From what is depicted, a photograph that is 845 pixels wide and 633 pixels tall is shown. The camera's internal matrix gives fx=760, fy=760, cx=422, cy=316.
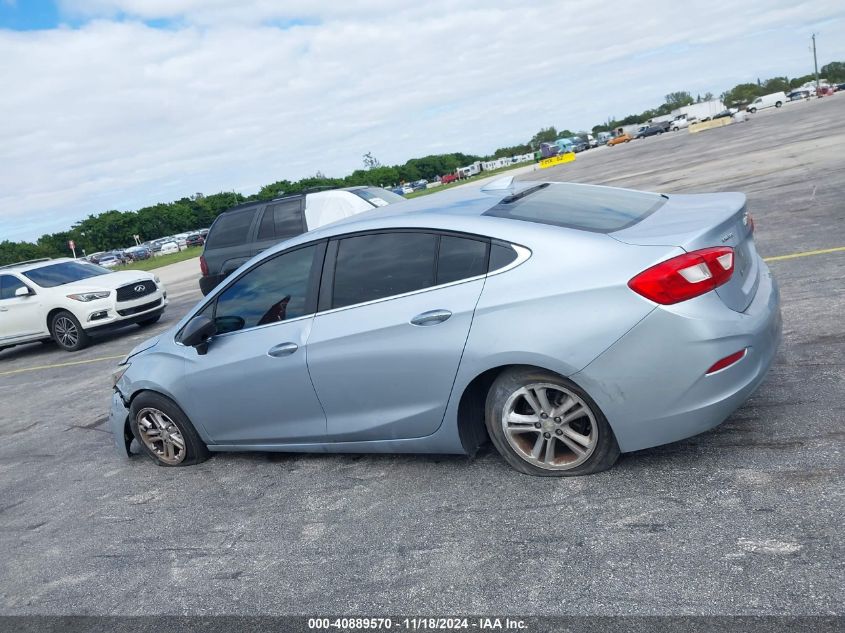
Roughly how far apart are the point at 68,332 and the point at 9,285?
1.79 meters

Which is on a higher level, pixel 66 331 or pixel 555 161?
pixel 555 161

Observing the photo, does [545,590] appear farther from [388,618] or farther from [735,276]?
[735,276]

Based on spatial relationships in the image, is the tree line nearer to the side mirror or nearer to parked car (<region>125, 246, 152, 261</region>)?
parked car (<region>125, 246, 152, 261</region>)

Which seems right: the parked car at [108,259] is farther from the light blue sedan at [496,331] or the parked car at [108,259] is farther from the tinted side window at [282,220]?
the light blue sedan at [496,331]

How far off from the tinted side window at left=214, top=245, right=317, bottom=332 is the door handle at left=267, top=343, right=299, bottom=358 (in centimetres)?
19

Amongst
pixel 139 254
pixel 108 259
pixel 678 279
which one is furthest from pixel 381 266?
pixel 108 259

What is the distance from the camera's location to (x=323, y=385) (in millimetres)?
4574

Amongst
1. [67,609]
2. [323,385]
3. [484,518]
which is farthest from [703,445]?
[67,609]

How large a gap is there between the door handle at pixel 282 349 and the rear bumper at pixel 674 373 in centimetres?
179

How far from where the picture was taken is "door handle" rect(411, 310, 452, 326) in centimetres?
409

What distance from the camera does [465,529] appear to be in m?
3.84

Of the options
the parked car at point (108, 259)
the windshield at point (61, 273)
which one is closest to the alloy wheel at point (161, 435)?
the windshield at point (61, 273)

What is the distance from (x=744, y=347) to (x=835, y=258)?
496 cm

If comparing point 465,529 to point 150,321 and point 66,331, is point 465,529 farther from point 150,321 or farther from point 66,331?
point 150,321
